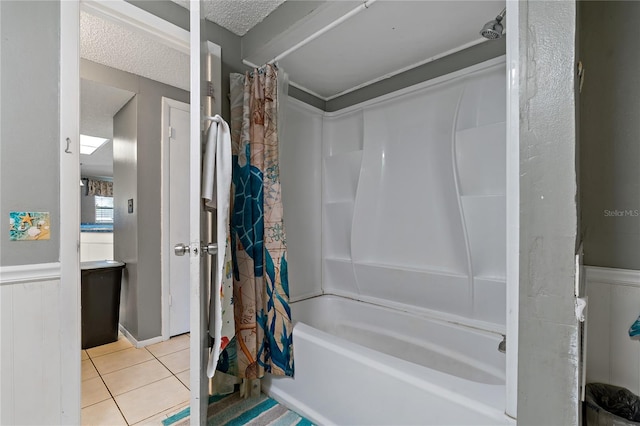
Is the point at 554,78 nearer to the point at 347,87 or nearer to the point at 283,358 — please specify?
the point at 283,358

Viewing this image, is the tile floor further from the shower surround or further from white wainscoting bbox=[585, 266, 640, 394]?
white wainscoting bbox=[585, 266, 640, 394]

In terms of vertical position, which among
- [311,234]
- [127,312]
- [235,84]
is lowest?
[127,312]

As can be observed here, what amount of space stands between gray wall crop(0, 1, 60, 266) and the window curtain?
23.1ft

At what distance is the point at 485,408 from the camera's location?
94cm

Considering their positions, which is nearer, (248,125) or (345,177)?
(248,125)

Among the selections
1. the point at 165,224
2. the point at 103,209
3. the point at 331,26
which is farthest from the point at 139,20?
the point at 103,209

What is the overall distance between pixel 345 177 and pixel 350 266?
784 mm

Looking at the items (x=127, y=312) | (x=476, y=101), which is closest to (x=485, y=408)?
(x=476, y=101)

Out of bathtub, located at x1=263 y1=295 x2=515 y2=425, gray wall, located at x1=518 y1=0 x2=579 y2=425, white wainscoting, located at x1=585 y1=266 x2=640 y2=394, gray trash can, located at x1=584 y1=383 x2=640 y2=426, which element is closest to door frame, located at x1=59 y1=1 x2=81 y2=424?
bathtub, located at x1=263 y1=295 x2=515 y2=425

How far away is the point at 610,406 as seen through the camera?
3.26ft

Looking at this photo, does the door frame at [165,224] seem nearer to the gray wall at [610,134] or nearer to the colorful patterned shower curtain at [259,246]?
the colorful patterned shower curtain at [259,246]

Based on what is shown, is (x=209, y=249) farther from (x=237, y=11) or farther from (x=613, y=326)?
(x=613, y=326)

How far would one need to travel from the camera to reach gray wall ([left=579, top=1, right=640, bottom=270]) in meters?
1.05

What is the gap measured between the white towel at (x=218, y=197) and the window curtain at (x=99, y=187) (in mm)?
7588
